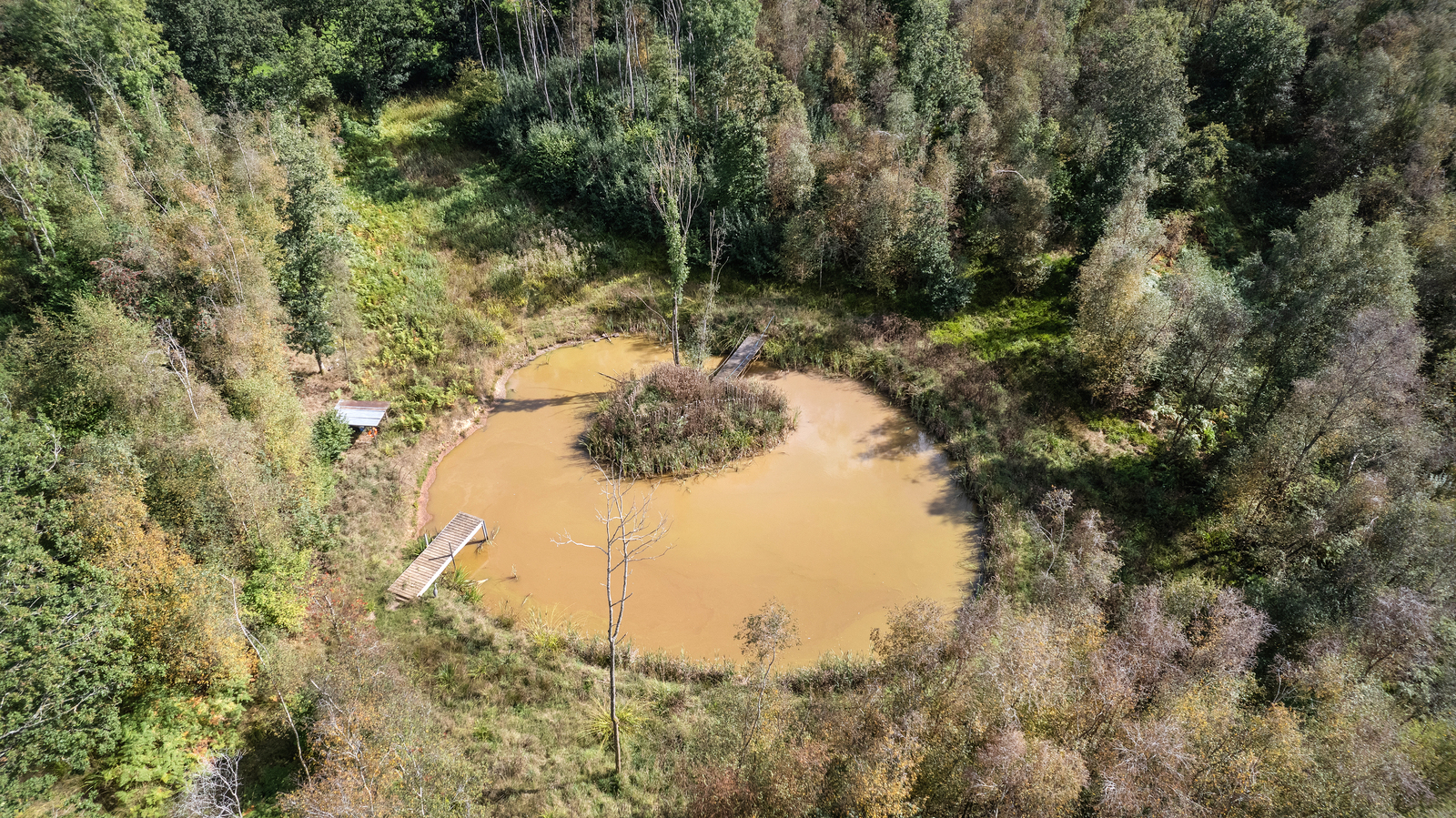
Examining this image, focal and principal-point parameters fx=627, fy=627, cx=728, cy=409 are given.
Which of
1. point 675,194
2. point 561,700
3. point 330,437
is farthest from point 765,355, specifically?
point 561,700

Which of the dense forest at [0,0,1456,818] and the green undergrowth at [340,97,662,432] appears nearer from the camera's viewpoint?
the dense forest at [0,0,1456,818]

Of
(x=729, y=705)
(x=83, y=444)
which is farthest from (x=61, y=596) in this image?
(x=729, y=705)

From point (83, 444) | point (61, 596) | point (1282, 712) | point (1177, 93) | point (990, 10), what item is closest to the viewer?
point (1282, 712)

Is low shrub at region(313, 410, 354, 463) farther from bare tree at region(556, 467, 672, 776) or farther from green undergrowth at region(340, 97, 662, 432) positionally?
bare tree at region(556, 467, 672, 776)

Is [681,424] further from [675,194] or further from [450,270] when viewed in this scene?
[450,270]

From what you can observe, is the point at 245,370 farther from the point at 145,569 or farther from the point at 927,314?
the point at 927,314

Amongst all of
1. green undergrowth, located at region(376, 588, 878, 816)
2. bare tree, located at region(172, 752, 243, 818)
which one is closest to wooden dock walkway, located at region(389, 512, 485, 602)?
green undergrowth, located at region(376, 588, 878, 816)

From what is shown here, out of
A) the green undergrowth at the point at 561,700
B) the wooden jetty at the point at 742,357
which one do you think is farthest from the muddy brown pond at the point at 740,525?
the wooden jetty at the point at 742,357
